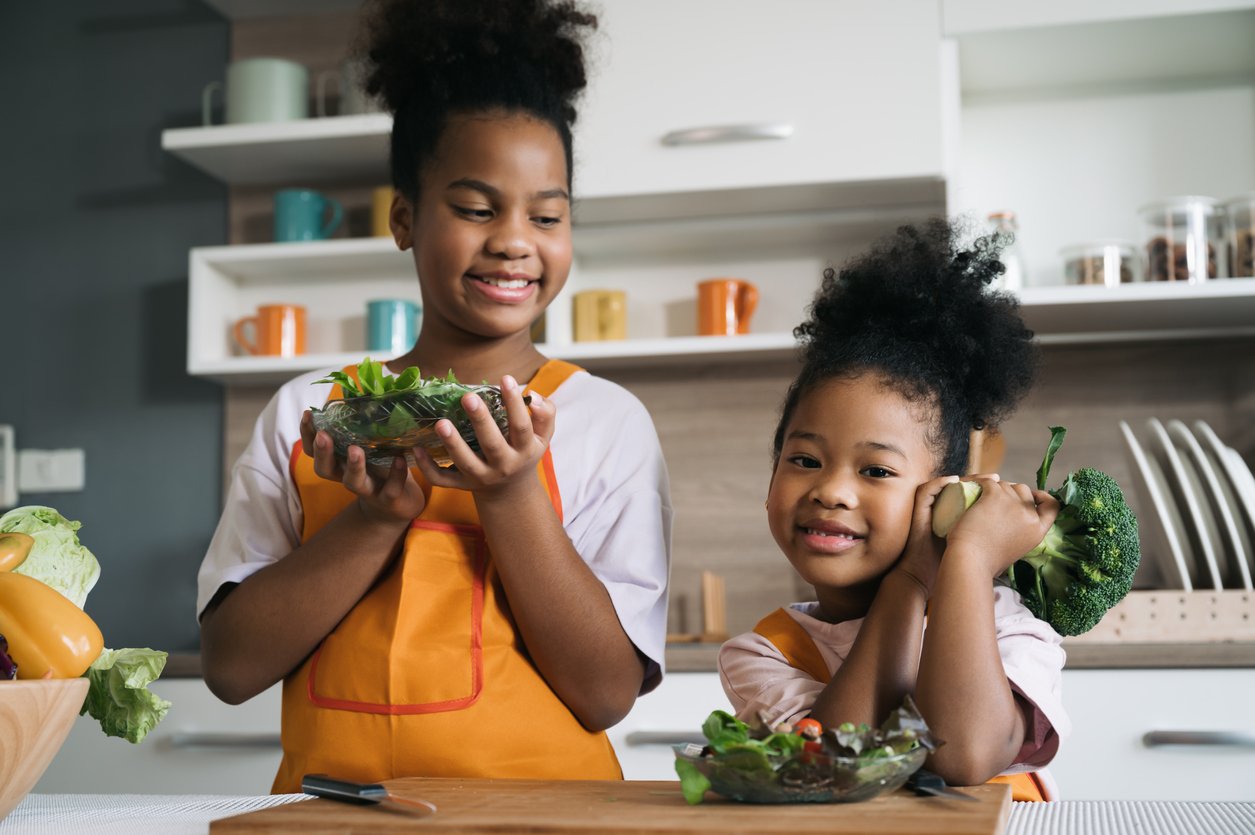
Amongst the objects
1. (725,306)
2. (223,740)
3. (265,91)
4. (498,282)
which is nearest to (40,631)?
(498,282)

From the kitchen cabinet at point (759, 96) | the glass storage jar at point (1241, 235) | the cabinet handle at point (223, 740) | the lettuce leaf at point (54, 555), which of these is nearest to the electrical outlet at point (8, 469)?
the cabinet handle at point (223, 740)

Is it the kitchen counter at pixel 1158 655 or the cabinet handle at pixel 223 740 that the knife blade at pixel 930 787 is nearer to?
the kitchen counter at pixel 1158 655

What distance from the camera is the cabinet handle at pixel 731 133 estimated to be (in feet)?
6.31

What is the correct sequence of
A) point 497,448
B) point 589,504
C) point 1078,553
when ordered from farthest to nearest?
point 589,504 → point 1078,553 → point 497,448

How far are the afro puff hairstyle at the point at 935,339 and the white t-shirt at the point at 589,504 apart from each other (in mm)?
146

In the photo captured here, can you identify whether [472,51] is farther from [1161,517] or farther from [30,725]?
[1161,517]

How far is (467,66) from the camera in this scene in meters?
1.08

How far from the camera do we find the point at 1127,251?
1900 mm

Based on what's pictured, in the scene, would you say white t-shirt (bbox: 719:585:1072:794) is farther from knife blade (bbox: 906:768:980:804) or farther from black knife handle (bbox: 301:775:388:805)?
black knife handle (bbox: 301:775:388:805)

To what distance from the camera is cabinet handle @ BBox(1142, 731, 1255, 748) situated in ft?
5.14

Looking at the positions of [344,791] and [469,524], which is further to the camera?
[469,524]

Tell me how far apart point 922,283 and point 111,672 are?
0.71m

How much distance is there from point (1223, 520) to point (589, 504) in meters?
1.18

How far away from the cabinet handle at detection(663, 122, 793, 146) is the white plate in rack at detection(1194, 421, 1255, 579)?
81cm
